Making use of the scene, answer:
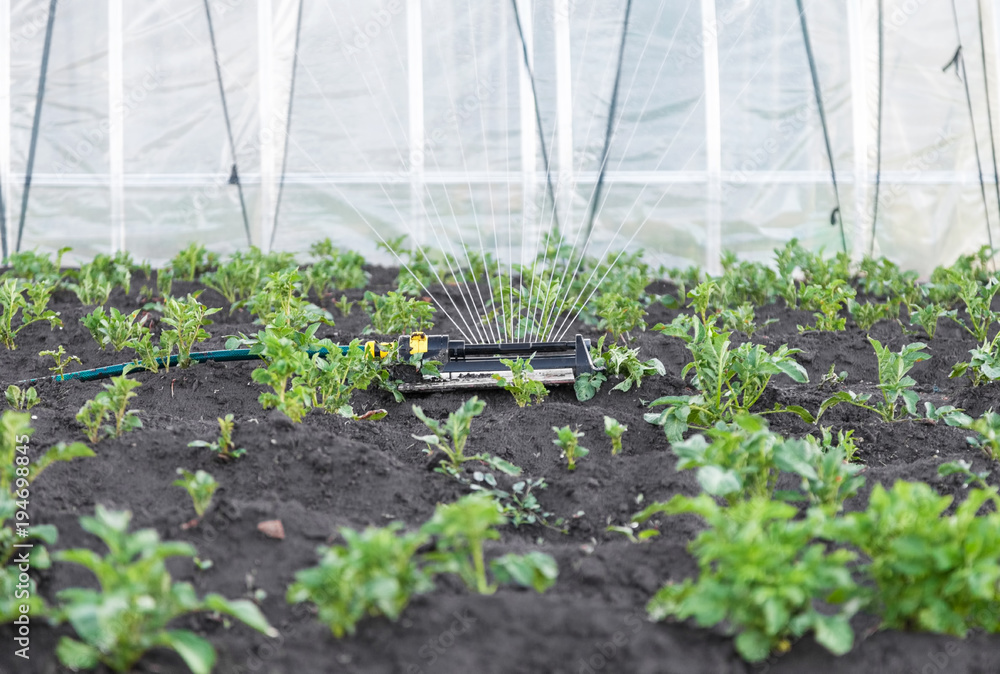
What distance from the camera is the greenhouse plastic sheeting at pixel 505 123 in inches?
314

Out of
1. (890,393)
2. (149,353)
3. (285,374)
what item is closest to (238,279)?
(149,353)

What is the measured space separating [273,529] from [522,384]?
1271 mm

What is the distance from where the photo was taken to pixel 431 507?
221 centimetres

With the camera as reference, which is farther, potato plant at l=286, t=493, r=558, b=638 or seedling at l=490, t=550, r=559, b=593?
seedling at l=490, t=550, r=559, b=593

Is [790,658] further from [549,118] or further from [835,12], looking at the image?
[835,12]

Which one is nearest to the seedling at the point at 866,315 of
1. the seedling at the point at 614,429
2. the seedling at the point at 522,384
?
the seedling at the point at 522,384

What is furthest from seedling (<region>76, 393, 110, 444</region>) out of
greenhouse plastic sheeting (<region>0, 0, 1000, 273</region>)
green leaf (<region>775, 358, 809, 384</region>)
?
greenhouse plastic sheeting (<region>0, 0, 1000, 273</region>)

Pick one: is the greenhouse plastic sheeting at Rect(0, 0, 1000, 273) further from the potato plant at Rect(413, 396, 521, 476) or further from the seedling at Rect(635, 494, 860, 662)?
the seedling at Rect(635, 494, 860, 662)

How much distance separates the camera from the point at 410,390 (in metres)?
3.25

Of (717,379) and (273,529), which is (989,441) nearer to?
(717,379)

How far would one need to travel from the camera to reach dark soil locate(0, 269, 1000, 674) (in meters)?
1.47

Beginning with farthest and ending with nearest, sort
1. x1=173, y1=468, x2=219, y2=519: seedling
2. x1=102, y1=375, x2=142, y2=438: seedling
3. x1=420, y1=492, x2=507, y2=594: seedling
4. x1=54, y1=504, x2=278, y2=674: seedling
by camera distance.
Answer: x1=102, y1=375, x2=142, y2=438: seedling < x1=173, y1=468, x2=219, y2=519: seedling < x1=420, y1=492, x2=507, y2=594: seedling < x1=54, y1=504, x2=278, y2=674: seedling

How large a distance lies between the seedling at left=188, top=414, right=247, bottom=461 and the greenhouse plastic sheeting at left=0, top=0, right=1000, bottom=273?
572cm

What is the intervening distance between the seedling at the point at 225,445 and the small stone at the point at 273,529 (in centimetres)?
43
